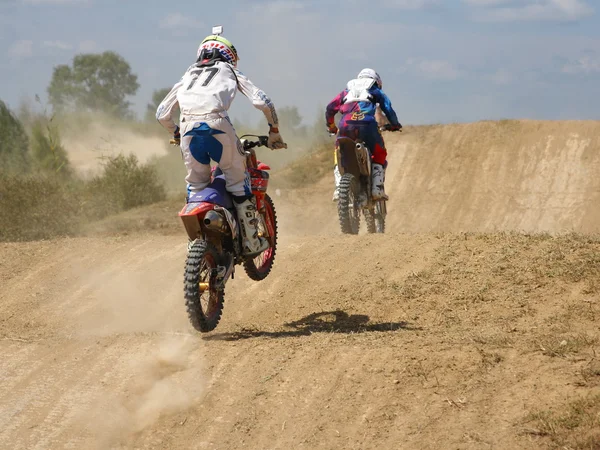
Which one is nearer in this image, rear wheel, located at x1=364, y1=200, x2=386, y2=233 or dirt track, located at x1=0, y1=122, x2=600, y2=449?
dirt track, located at x1=0, y1=122, x2=600, y2=449

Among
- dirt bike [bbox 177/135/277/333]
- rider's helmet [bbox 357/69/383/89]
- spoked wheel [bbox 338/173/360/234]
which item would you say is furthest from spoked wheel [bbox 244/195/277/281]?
rider's helmet [bbox 357/69/383/89]

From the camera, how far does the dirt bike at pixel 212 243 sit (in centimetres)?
609

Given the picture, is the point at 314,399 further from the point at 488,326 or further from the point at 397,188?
the point at 397,188

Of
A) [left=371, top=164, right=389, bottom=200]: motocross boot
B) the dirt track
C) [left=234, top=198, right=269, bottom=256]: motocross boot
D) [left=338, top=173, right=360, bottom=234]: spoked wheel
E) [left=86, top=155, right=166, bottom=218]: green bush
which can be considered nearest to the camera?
the dirt track

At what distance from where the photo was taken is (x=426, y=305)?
7.39 metres

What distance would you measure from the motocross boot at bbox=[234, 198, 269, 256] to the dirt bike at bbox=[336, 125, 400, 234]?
12.6ft

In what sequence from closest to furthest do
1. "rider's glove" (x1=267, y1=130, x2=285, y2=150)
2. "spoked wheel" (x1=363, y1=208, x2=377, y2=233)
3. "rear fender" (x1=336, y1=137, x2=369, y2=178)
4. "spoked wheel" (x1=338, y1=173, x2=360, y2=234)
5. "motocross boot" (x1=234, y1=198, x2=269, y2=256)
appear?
1. "motocross boot" (x1=234, y1=198, x2=269, y2=256)
2. "rider's glove" (x1=267, y1=130, x2=285, y2=150)
3. "spoked wheel" (x1=338, y1=173, x2=360, y2=234)
4. "rear fender" (x1=336, y1=137, x2=369, y2=178)
5. "spoked wheel" (x1=363, y1=208, x2=377, y2=233)

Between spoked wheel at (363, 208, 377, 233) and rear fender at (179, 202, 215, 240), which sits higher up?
rear fender at (179, 202, 215, 240)

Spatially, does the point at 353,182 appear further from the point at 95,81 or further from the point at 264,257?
the point at 95,81

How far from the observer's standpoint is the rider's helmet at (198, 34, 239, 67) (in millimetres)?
6728

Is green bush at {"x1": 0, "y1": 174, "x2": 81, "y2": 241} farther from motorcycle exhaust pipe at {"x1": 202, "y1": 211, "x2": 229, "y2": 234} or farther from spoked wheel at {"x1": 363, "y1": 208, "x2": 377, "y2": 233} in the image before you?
motorcycle exhaust pipe at {"x1": 202, "y1": 211, "x2": 229, "y2": 234}

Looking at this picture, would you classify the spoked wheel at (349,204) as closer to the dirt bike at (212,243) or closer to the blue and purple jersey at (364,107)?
the blue and purple jersey at (364,107)

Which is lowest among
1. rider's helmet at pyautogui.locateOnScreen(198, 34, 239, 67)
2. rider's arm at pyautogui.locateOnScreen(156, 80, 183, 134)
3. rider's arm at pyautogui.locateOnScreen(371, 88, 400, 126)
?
rider's arm at pyautogui.locateOnScreen(371, 88, 400, 126)

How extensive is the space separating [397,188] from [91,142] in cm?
3415
